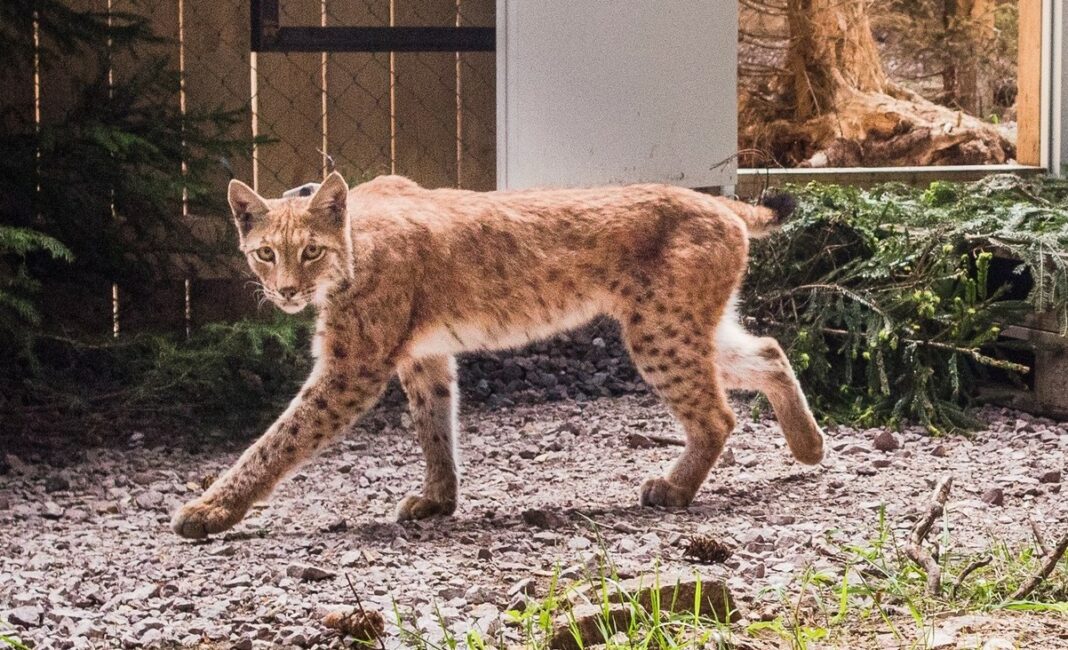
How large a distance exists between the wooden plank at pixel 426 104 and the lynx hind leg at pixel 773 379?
2.34 meters

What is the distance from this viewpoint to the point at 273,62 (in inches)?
237

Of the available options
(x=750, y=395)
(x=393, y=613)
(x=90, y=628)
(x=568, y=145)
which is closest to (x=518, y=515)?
(x=393, y=613)

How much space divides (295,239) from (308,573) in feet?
2.95

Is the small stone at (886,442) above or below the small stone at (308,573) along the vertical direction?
above

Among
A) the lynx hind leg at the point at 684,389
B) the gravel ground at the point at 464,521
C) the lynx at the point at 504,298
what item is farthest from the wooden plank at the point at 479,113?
the lynx hind leg at the point at 684,389

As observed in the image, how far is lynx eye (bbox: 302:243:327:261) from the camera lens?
12.2 ft

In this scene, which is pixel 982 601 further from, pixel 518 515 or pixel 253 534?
pixel 253 534

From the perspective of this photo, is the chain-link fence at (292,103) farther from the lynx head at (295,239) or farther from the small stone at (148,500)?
the lynx head at (295,239)

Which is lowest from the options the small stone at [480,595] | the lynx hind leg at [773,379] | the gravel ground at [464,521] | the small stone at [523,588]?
the gravel ground at [464,521]

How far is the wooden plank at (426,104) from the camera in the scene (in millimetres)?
6215

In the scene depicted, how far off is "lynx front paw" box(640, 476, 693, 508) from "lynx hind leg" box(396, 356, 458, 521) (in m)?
0.56

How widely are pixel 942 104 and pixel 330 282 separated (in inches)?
202

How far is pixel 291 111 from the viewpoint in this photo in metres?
6.08

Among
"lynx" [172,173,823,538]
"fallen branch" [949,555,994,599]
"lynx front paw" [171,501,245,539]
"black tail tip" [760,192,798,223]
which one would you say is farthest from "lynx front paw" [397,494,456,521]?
"fallen branch" [949,555,994,599]
